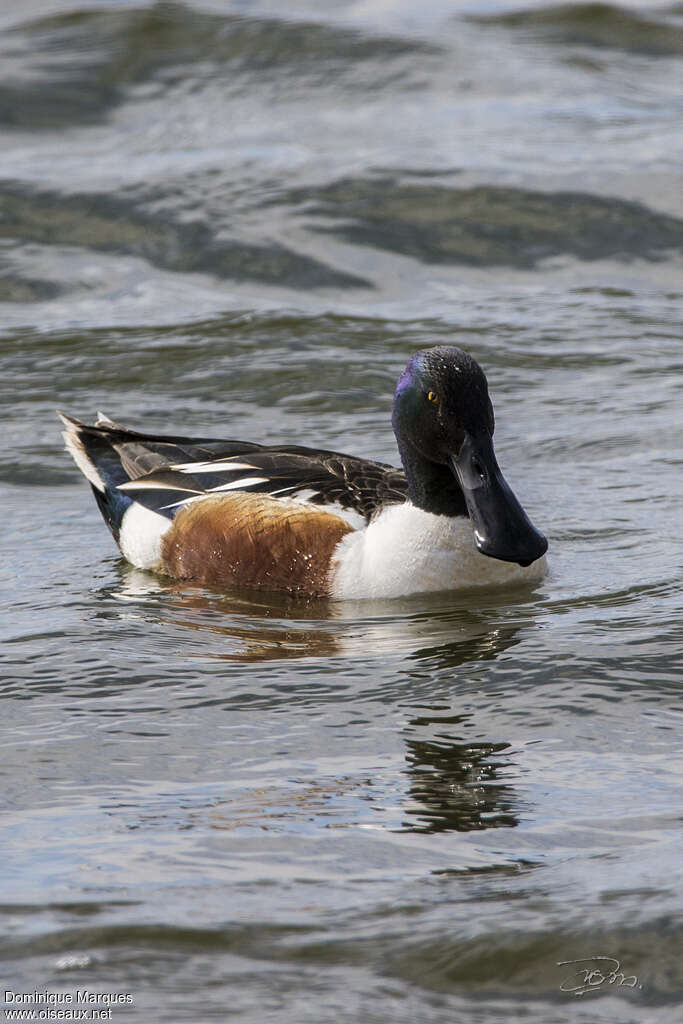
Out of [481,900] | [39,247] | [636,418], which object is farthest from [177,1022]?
[39,247]

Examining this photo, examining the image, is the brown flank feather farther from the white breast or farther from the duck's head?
the duck's head

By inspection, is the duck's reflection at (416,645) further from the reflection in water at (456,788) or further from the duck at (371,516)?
the duck at (371,516)

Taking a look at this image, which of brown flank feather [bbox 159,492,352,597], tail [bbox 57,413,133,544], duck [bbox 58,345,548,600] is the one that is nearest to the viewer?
duck [bbox 58,345,548,600]

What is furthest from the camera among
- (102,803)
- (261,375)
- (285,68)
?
(285,68)

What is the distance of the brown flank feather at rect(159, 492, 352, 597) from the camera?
278 inches

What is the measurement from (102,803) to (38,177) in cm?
993

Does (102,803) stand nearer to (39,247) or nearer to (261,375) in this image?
(261,375)

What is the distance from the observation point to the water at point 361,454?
13.3ft

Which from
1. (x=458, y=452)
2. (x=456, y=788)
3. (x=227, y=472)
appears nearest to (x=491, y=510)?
(x=458, y=452)

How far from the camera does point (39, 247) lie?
12750 mm
